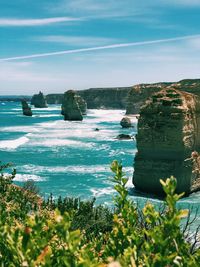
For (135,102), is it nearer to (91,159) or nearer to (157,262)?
(91,159)

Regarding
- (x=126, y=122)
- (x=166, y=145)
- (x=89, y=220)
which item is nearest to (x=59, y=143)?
(x=126, y=122)

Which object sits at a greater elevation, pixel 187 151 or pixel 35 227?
pixel 35 227

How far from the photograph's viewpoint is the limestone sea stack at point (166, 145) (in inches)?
1329

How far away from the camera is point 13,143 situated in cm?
7888

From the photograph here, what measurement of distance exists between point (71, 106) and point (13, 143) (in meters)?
56.4

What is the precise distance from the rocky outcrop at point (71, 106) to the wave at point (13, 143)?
46562 mm

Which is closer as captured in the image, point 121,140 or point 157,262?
point 157,262

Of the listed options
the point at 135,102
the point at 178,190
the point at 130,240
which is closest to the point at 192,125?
the point at 178,190

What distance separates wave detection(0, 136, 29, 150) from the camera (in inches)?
2860

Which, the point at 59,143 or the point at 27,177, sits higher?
the point at 27,177

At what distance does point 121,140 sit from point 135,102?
67.7 metres

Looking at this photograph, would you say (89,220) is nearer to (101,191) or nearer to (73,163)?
(101,191)

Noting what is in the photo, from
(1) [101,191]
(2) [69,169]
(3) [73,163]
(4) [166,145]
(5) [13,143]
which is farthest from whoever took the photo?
(5) [13,143]

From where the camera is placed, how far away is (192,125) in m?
36.1
